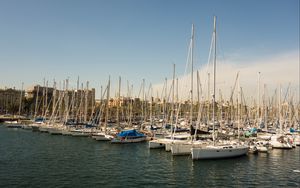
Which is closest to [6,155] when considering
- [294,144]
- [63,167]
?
[63,167]

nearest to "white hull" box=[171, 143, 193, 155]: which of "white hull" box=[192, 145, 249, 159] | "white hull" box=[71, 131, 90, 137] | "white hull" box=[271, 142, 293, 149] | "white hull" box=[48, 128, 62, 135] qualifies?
"white hull" box=[192, 145, 249, 159]

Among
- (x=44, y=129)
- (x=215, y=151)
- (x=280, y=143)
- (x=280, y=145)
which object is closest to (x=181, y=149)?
(x=215, y=151)

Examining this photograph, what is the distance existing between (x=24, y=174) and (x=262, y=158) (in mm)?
34014

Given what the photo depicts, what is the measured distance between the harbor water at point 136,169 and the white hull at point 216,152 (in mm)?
854

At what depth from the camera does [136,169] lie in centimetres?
3309

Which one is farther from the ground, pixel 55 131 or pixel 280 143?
pixel 280 143

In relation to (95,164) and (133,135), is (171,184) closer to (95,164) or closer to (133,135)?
(95,164)

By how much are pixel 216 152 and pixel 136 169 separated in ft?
41.0

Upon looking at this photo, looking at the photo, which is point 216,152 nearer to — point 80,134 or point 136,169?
point 136,169

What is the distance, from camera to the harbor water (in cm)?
2720

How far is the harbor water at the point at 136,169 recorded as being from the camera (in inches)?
1071

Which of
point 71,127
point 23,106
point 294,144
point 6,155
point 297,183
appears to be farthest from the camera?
point 23,106

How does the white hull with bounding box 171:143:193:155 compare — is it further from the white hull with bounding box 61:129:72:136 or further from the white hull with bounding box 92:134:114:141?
the white hull with bounding box 61:129:72:136

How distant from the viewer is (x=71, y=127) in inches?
3019
